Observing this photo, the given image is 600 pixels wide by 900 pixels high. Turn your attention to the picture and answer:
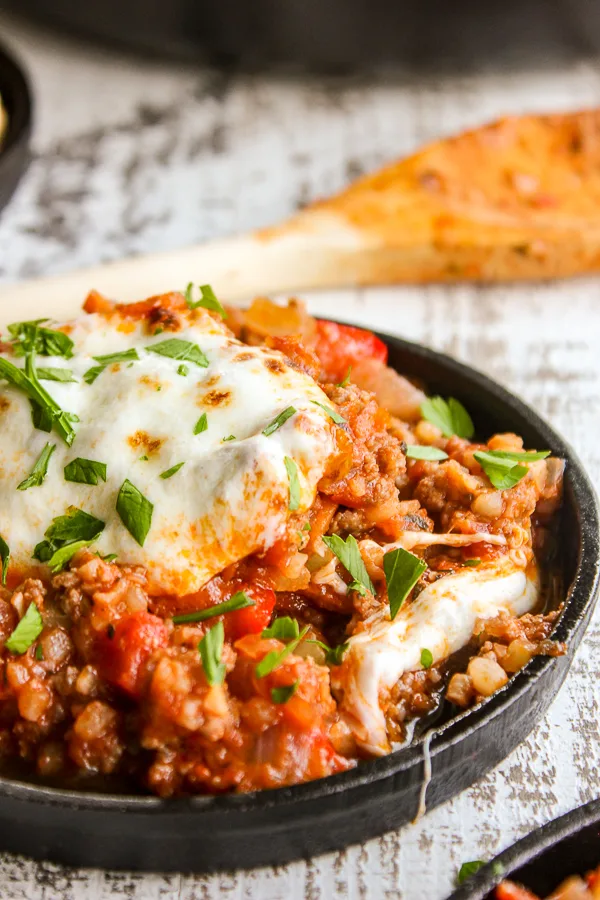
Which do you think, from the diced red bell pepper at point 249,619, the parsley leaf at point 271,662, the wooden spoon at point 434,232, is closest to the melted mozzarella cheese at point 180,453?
the diced red bell pepper at point 249,619

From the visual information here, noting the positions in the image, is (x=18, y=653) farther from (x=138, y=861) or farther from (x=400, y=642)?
(x=400, y=642)

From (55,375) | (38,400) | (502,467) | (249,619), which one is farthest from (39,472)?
(502,467)

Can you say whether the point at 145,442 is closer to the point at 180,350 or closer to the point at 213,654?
the point at 180,350

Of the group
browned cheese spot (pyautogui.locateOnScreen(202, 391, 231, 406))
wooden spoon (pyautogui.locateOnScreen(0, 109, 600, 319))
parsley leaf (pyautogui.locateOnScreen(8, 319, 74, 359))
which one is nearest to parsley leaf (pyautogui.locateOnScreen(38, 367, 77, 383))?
parsley leaf (pyautogui.locateOnScreen(8, 319, 74, 359))

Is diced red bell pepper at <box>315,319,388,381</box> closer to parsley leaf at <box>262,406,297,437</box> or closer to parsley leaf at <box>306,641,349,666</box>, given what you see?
parsley leaf at <box>262,406,297,437</box>

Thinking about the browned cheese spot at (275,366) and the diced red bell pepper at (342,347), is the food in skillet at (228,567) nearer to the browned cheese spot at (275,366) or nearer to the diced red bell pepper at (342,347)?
the browned cheese spot at (275,366)
